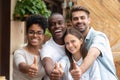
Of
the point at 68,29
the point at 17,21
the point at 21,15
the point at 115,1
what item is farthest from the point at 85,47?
the point at 115,1

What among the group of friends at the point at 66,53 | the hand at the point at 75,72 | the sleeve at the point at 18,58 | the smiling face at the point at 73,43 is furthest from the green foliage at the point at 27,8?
the hand at the point at 75,72

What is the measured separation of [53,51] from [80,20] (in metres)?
0.39

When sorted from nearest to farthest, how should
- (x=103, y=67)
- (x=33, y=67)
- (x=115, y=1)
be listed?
1. (x=33, y=67)
2. (x=103, y=67)
3. (x=115, y=1)

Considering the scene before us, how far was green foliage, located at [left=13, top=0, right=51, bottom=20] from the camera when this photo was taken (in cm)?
543

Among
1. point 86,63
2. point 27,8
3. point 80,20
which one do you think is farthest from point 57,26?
point 27,8

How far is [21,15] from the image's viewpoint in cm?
545

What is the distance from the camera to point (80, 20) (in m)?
3.22

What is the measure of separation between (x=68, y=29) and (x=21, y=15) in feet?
7.88

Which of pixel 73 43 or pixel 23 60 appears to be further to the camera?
pixel 23 60

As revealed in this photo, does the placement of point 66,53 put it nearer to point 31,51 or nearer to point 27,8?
point 31,51

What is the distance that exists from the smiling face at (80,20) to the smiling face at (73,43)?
8.7 inches

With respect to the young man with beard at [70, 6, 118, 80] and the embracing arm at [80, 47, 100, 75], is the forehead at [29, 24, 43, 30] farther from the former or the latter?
the embracing arm at [80, 47, 100, 75]

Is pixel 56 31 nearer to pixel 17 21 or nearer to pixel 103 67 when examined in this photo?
pixel 103 67

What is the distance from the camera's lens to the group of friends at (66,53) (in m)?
2.90
